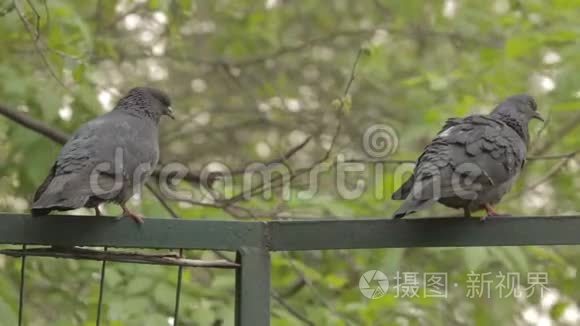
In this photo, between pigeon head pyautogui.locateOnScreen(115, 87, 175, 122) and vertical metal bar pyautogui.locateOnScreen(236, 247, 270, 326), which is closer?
vertical metal bar pyautogui.locateOnScreen(236, 247, 270, 326)

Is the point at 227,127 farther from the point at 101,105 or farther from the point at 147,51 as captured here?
the point at 101,105

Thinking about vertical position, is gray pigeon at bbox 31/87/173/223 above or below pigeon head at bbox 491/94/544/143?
below

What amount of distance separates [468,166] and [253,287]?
1.12 m

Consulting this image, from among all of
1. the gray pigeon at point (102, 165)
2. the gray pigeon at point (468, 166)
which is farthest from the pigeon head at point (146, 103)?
the gray pigeon at point (468, 166)

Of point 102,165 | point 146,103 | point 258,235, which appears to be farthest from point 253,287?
point 146,103

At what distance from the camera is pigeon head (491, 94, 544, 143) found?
12.7 feet

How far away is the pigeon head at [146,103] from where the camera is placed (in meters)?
4.03

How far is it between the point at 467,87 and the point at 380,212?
3.90 ft

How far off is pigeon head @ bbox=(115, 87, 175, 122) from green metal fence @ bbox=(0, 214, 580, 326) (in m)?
1.59

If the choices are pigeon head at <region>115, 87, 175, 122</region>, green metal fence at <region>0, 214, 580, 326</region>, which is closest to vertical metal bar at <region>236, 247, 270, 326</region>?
green metal fence at <region>0, 214, 580, 326</region>

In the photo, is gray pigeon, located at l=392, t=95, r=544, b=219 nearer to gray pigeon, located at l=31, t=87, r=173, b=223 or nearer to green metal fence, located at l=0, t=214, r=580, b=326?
green metal fence, located at l=0, t=214, r=580, b=326

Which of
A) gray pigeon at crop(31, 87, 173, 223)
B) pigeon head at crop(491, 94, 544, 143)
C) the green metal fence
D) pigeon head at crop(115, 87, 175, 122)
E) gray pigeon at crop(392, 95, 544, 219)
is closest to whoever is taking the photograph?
the green metal fence

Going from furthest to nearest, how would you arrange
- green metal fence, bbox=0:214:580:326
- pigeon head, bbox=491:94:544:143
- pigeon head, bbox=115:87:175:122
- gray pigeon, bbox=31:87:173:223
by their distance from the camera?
pigeon head, bbox=115:87:175:122 < pigeon head, bbox=491:94:544:143 < gray pigeon, bbox=31:87:173:223 < green metal fence, bbox=0:214:580:326

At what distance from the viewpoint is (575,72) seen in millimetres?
4574
